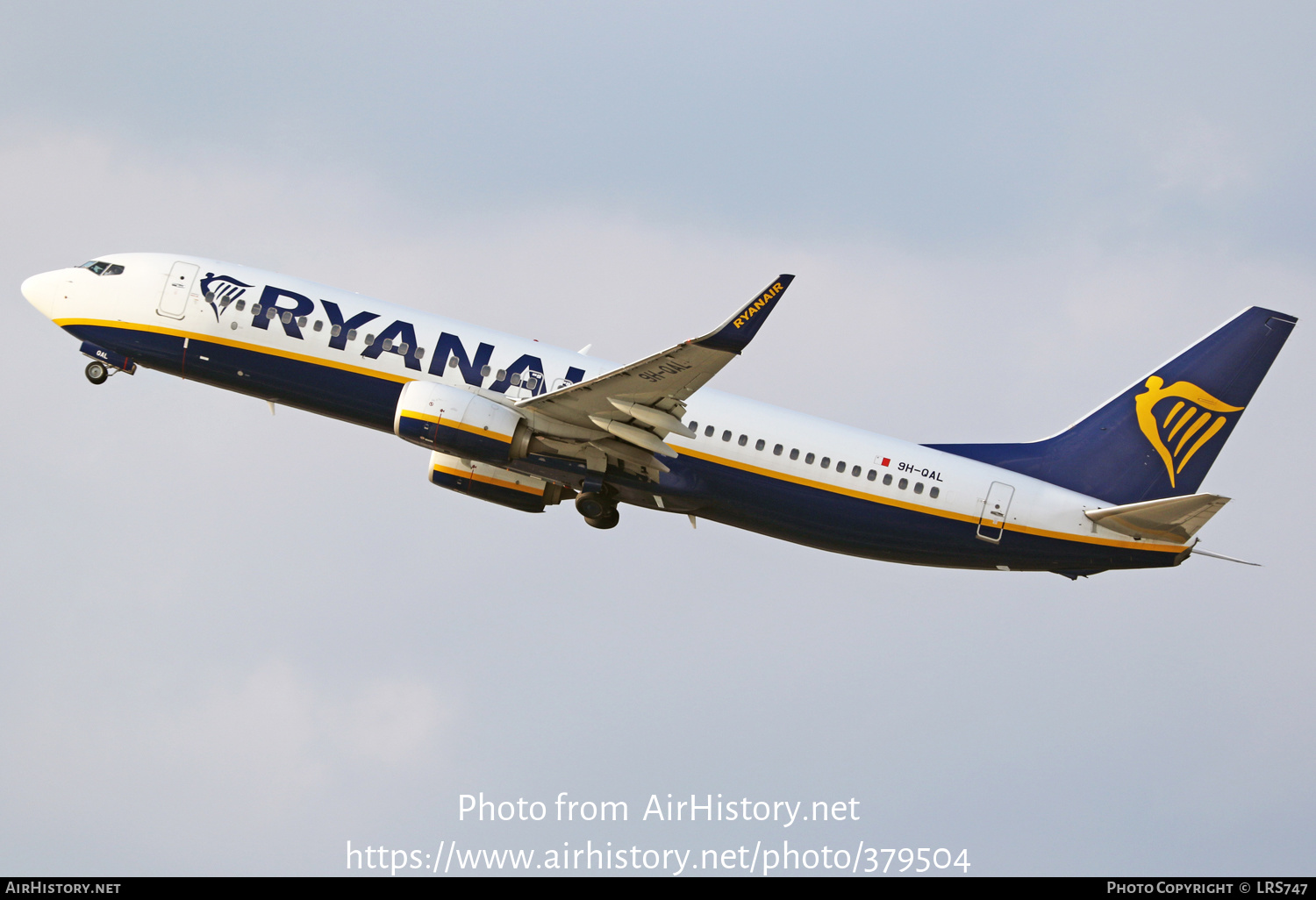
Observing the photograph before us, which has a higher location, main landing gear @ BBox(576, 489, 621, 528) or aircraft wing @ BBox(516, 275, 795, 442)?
aircraft wing @ BBox(516, 275, 795, 442)

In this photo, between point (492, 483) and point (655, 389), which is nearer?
point (655, 389)

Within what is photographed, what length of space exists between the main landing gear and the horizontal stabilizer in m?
13.9

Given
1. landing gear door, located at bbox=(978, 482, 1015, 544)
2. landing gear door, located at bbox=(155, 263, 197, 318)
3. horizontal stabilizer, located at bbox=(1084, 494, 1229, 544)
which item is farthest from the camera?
landing gear door, located at bbox=(155, 263, 197, 318)

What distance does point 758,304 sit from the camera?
33688 millimetres

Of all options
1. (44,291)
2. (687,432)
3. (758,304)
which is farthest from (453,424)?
(44,291)

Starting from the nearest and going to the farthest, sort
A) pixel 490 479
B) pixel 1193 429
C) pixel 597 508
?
pixel 597 508 < pixel 1193 429 < pixel 490 479

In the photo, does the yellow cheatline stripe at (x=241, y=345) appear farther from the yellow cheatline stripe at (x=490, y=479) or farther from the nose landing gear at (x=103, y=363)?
the yellow cheatline stripe at (x=490, y=479)

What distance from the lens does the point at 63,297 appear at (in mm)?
42750

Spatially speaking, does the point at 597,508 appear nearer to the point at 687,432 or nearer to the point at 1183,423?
the point at 687,432

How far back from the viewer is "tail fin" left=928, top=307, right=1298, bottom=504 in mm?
42031

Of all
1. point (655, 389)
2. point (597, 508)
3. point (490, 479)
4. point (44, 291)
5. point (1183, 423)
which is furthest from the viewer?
point (490, 479)

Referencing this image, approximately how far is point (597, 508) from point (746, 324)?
A: 31.1 ft

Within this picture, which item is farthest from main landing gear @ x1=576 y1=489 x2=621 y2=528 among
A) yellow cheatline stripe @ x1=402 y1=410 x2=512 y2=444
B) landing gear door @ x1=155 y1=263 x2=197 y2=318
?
landing gear door @ x1=155 y1=263 x2=197 y2=318

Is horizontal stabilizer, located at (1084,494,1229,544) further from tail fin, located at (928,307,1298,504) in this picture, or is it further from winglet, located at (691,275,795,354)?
winglet, located at (691,275,795,354)
